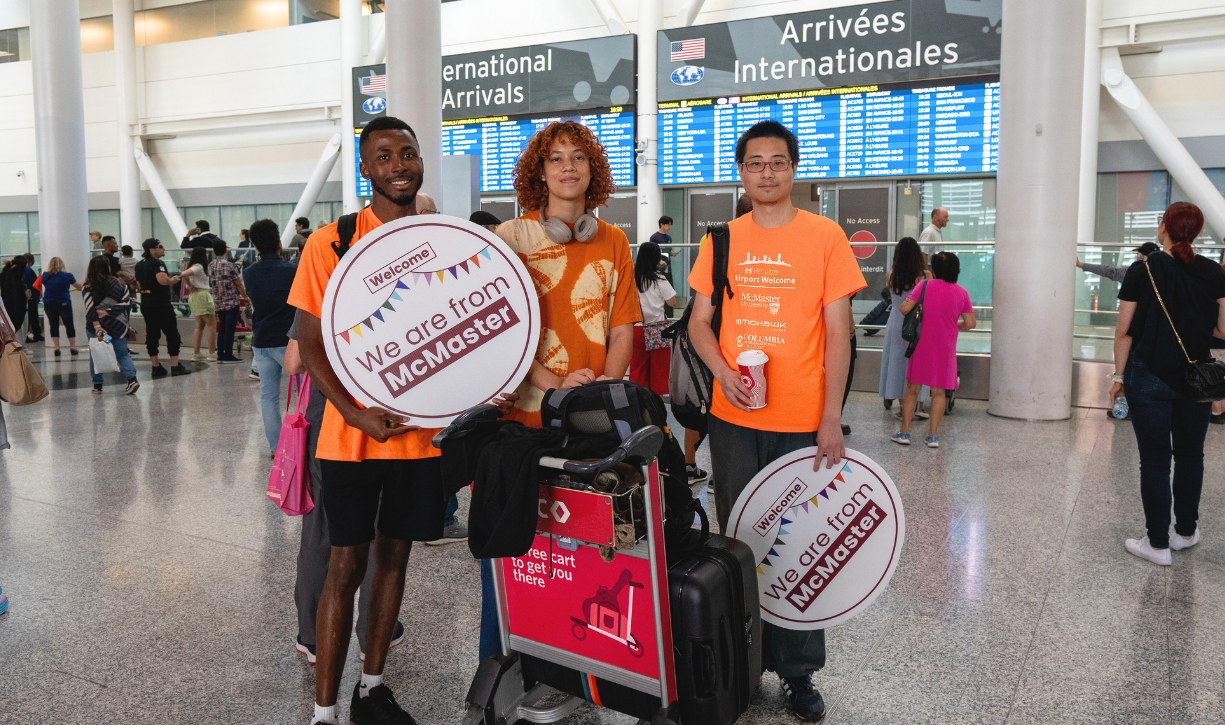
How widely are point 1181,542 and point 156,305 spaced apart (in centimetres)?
1012

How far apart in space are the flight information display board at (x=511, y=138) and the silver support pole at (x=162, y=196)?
23.9 feet

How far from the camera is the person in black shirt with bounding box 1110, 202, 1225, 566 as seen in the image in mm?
3426

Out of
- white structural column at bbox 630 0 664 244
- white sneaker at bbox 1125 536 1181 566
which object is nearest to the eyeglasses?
white sneaker at bbox 1125 536 1181 566

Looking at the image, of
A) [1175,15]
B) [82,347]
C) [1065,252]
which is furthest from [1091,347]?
[82,347]

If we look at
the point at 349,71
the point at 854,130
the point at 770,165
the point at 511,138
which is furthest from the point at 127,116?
the point at 770,165

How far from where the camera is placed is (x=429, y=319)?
206 cm

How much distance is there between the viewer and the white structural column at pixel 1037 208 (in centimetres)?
664

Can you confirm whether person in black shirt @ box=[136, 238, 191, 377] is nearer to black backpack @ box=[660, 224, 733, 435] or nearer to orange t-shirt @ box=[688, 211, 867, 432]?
A: black backpack @ box=[660, 224, 733, 435]

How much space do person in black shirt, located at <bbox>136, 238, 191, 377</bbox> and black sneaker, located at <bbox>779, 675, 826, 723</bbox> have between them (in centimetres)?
923

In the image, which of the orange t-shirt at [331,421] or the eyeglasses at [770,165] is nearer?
the orange t-shirt at [331,421]

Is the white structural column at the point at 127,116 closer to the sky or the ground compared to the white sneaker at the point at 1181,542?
closer to the sky

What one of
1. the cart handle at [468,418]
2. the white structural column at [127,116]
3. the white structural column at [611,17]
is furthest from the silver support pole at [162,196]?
the cart handle at [468,418]

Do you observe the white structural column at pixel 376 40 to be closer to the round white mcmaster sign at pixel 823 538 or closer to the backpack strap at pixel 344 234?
the backpack strap at pixel 344 234

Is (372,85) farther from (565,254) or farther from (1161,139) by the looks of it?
(565,254)
